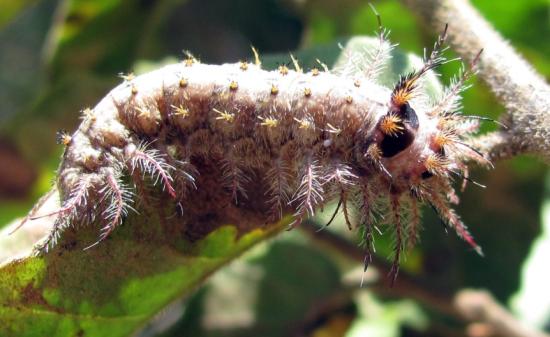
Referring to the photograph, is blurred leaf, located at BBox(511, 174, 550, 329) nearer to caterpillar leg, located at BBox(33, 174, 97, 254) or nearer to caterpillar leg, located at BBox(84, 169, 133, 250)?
caterpillar leg, located at BBox(84, 169, 133, 250)

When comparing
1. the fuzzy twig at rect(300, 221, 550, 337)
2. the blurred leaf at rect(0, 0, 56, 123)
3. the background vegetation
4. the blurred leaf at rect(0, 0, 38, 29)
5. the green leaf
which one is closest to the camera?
the green leaf

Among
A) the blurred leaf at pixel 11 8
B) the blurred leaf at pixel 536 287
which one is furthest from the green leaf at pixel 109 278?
the blurred leaf at pixel 11 8

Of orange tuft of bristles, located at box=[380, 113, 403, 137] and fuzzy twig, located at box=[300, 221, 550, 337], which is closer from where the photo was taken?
orange tuft of bristles, located at box=[380, 113, 403, 137]

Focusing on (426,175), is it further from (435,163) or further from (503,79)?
(503,79)

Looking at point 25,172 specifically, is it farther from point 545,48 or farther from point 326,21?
point 545,48

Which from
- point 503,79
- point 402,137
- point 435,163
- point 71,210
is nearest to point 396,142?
point 402,137

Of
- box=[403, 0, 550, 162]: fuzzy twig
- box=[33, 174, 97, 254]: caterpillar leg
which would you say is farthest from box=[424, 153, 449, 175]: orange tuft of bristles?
box=[33, 174, 97, 254]: caterpillar leg
